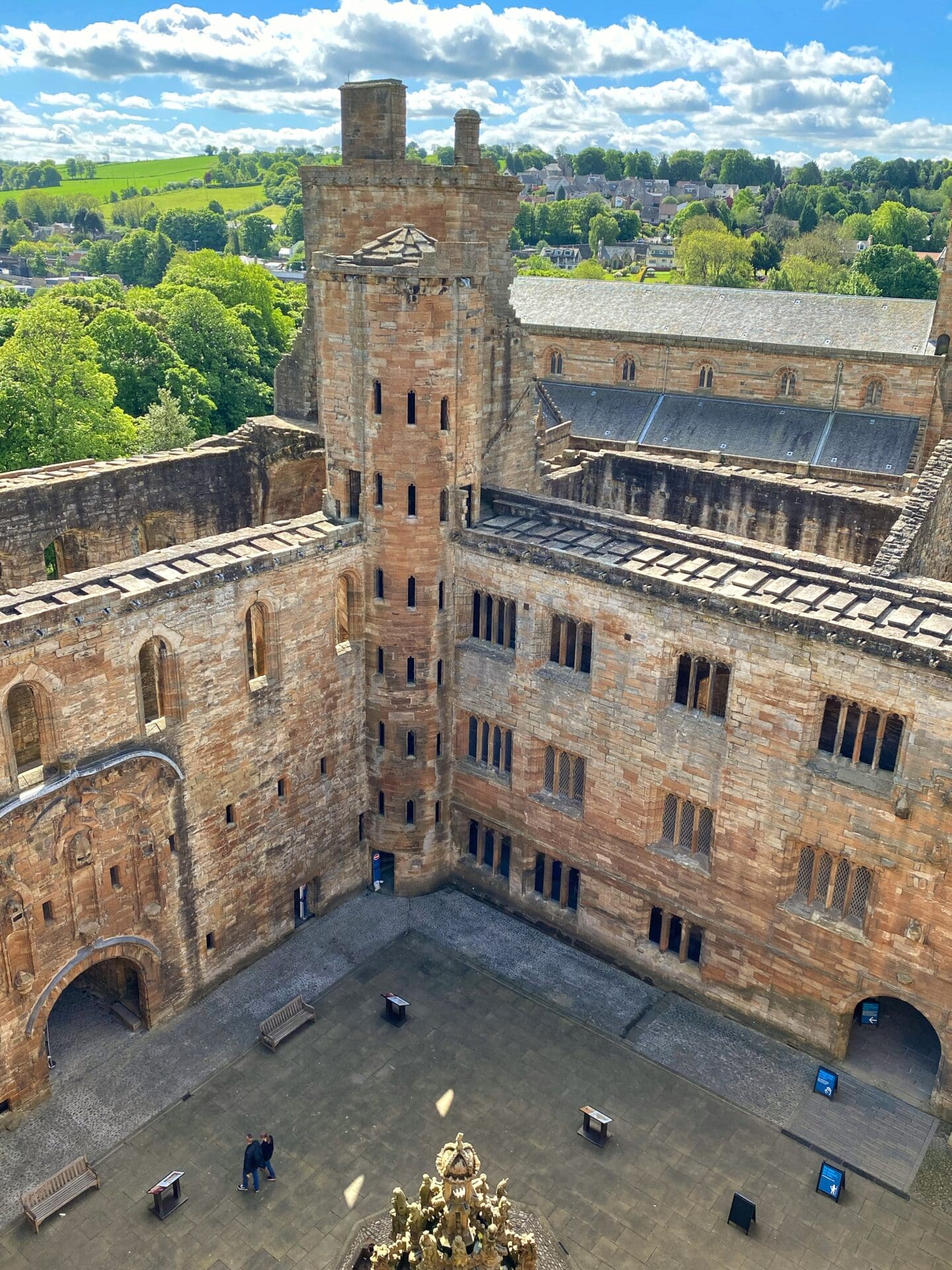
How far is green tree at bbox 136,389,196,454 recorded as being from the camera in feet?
183

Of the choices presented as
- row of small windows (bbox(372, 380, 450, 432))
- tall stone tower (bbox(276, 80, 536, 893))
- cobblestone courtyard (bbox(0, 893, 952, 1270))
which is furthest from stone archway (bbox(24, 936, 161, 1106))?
row of small windows (bbox(372, 380, 450, 432))

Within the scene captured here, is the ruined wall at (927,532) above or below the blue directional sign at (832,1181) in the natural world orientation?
above

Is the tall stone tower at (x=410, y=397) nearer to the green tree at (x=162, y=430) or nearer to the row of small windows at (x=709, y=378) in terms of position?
the green tree at (x=162, y=430)

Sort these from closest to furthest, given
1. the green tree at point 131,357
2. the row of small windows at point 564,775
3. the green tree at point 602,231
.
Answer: the row of small windows at point 564,775
the green tree at point 131,357
the green tree at point 602,231

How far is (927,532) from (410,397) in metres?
16.1

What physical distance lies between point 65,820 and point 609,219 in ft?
620

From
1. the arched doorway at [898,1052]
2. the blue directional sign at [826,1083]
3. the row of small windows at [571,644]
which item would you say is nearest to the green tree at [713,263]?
the row of small windows at [571,644]

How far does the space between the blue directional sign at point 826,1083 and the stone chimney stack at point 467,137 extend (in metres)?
31.0

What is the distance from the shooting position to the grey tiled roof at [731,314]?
55906 mm

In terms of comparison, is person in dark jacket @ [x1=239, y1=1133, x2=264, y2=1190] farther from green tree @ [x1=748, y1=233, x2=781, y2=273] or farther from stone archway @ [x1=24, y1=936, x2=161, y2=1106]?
green tree @ [x1=748, y1=233, x2=781, y2=273]

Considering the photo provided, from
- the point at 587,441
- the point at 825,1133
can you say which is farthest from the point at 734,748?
the point at 587,441

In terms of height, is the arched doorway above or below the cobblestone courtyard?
above

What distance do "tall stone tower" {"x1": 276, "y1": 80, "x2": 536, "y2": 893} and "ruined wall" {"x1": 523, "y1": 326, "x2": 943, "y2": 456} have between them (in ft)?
55.0

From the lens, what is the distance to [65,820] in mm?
24297
